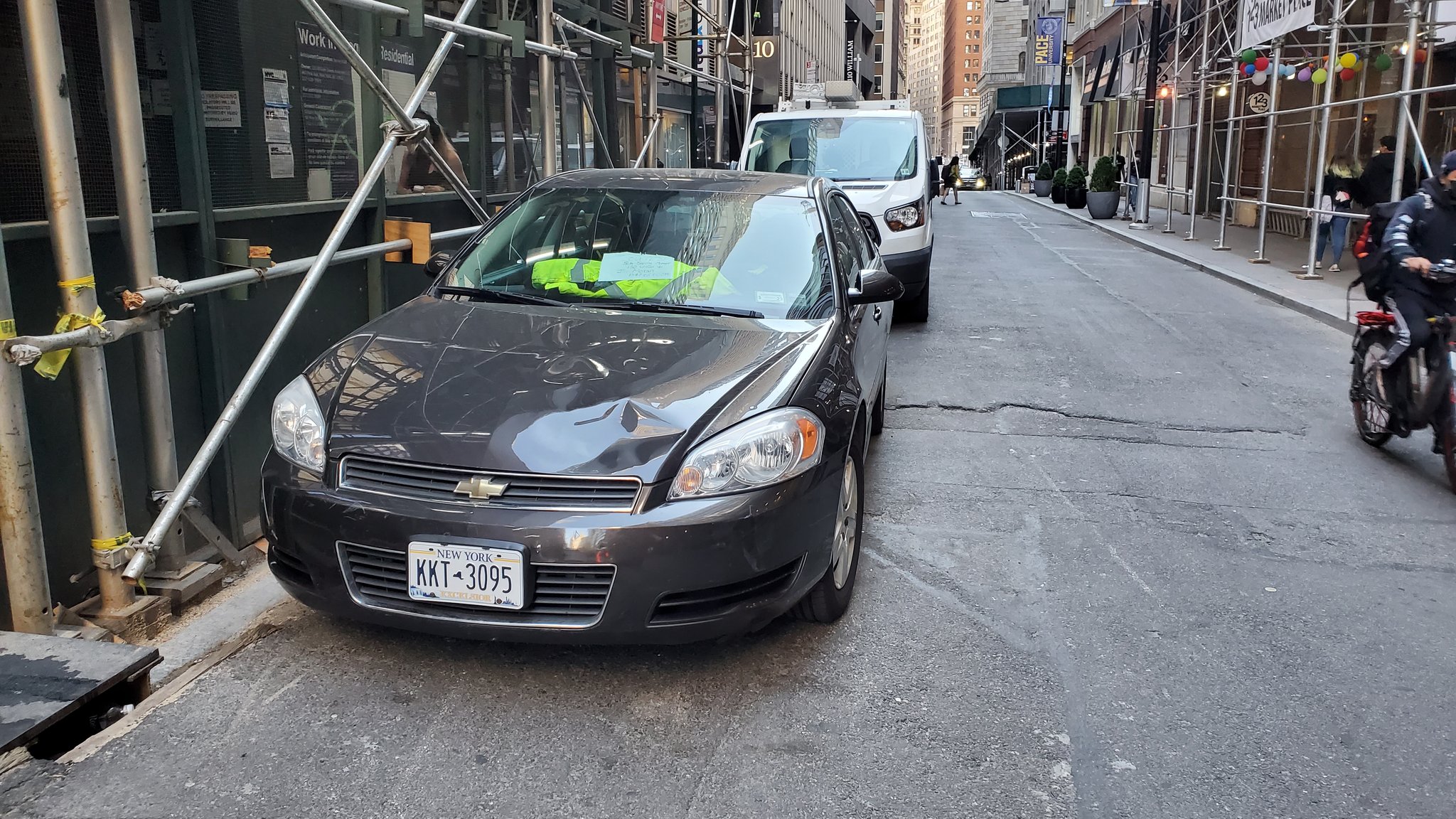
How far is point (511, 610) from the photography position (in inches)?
129

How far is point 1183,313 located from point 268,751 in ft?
37.3

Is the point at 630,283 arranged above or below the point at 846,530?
above

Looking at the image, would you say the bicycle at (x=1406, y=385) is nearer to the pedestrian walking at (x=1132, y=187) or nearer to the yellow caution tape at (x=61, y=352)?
the yellow caution tape at (x=61, y=352)

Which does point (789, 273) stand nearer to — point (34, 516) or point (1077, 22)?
point (34, 516)

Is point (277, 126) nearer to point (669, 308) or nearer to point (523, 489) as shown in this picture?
point (669, 308)

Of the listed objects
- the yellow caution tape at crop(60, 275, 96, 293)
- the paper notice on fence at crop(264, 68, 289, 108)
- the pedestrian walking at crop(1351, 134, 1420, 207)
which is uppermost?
the paper notice on fence at crop(264, 68, 289, 108)

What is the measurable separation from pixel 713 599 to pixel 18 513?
7.35 feet

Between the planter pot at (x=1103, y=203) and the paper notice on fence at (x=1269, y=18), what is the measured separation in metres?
9.67

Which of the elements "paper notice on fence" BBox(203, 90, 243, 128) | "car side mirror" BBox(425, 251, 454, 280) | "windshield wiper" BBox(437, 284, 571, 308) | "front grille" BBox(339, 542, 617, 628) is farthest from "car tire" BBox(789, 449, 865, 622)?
"paper notice on fence" BBox(203, 90, 243, 128)

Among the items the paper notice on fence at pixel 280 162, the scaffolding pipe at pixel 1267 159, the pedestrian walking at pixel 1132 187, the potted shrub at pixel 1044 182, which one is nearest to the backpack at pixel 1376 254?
the paper notice on fence at pixel 280 162

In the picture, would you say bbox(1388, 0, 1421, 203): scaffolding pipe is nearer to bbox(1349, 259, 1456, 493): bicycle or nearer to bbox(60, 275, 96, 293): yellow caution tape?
bbox(1349, 259, 1456, 493): bicycle

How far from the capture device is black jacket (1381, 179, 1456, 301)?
608cm

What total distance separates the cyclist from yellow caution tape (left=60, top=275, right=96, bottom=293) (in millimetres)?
6243

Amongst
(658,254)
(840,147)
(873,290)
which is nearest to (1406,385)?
(873,290)
